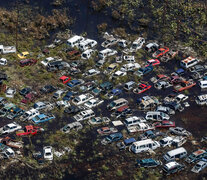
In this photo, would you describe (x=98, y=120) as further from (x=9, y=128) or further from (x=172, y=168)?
(x=172, y=168)

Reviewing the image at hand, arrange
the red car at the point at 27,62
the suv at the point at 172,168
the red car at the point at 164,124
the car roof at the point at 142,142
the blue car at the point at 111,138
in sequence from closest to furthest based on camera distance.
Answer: the suv at the point at 172,168
the car roof at the point at 142,142
the blue car at the point at 111,138
the red car at the point at 164,124
the red car at the point at 27,62

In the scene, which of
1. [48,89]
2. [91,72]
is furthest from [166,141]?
[48,89]

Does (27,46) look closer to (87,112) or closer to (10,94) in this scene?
(10,94)

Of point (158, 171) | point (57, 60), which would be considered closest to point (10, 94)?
point (57, 60)

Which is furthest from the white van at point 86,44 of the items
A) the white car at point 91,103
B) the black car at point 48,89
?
the white car at point 91,103

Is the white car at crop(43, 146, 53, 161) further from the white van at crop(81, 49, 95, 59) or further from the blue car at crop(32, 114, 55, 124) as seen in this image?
the white van at crop(81, 49, 95, 59)

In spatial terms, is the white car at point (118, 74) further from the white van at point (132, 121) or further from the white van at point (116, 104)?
the white van at point (132, 121)
